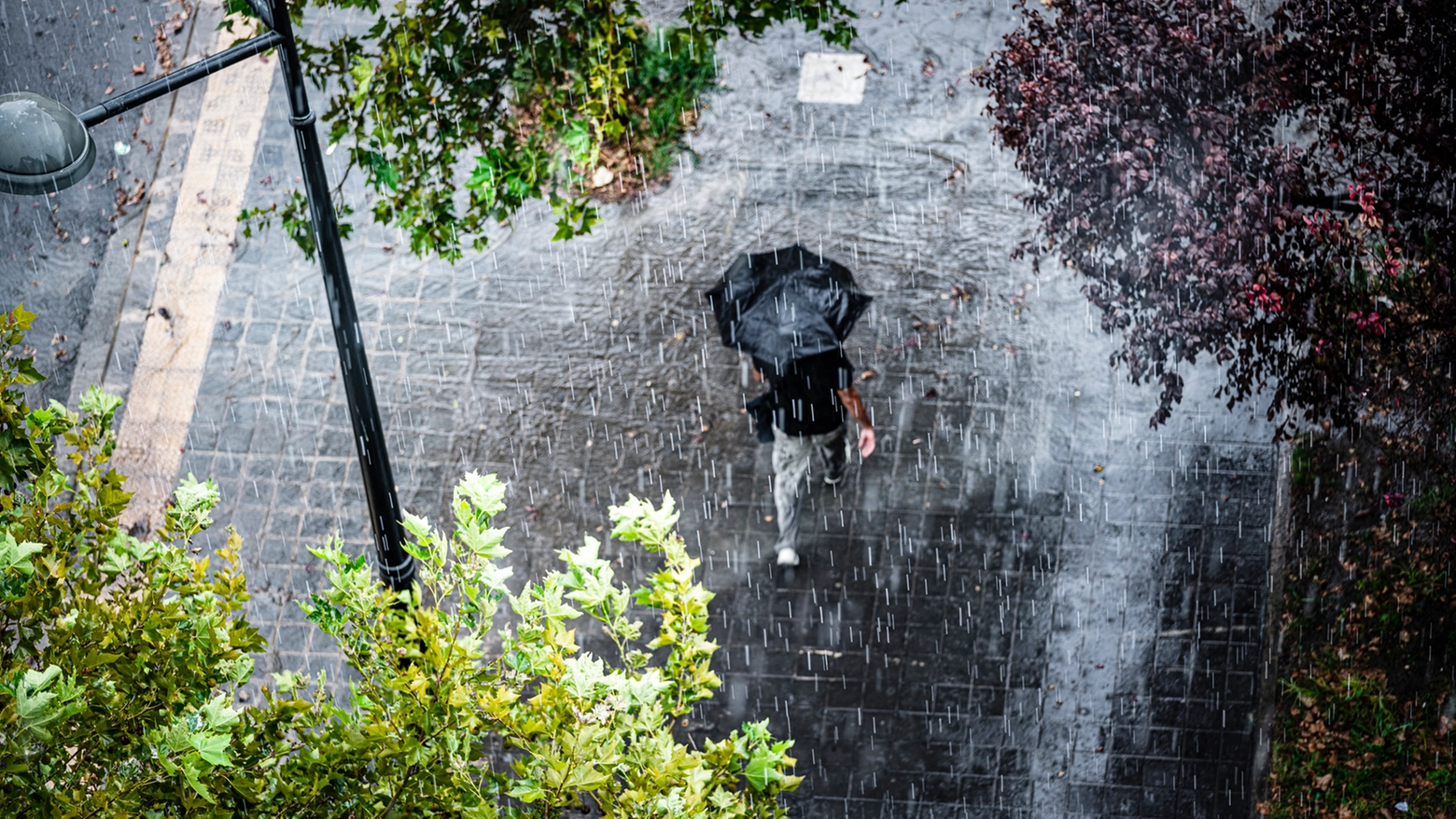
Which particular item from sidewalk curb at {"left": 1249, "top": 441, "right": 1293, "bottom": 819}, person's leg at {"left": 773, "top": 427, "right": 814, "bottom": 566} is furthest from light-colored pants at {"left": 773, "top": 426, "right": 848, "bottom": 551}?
sidewalk curb at {"left": 1249, "top": 441, "right": 1293, "bottom": 819}

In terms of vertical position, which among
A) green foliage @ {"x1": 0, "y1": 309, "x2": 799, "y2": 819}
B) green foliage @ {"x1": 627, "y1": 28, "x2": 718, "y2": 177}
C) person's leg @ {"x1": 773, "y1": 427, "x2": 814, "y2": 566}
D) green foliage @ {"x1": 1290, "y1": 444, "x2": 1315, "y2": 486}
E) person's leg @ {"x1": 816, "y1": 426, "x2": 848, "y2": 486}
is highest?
green foliage @ {"x1": 627, "y1": 28, "x2": 718, "y2": 177}

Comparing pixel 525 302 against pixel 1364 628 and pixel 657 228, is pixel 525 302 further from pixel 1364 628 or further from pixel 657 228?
pixel 1364 628

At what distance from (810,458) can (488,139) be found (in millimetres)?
2967

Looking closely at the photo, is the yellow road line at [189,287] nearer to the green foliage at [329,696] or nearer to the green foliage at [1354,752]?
the green foliage at [329,696]

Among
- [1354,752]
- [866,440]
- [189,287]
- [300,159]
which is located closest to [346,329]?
[300,159]

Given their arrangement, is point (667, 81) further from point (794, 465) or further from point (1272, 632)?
point (1272, 632)

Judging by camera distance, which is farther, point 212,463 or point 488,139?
point 212,463

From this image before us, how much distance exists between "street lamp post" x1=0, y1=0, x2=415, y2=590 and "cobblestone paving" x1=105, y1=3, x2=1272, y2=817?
294cm

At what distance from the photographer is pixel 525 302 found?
387 inches

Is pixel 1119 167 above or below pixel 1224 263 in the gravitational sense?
above

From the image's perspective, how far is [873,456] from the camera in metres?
8.93

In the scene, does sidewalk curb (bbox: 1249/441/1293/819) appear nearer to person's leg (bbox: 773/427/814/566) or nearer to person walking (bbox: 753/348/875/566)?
person walking (bbox: 753/348/875/566)

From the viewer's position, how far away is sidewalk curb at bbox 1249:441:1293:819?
758cm

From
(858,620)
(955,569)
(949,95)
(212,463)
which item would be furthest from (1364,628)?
(212,463)
